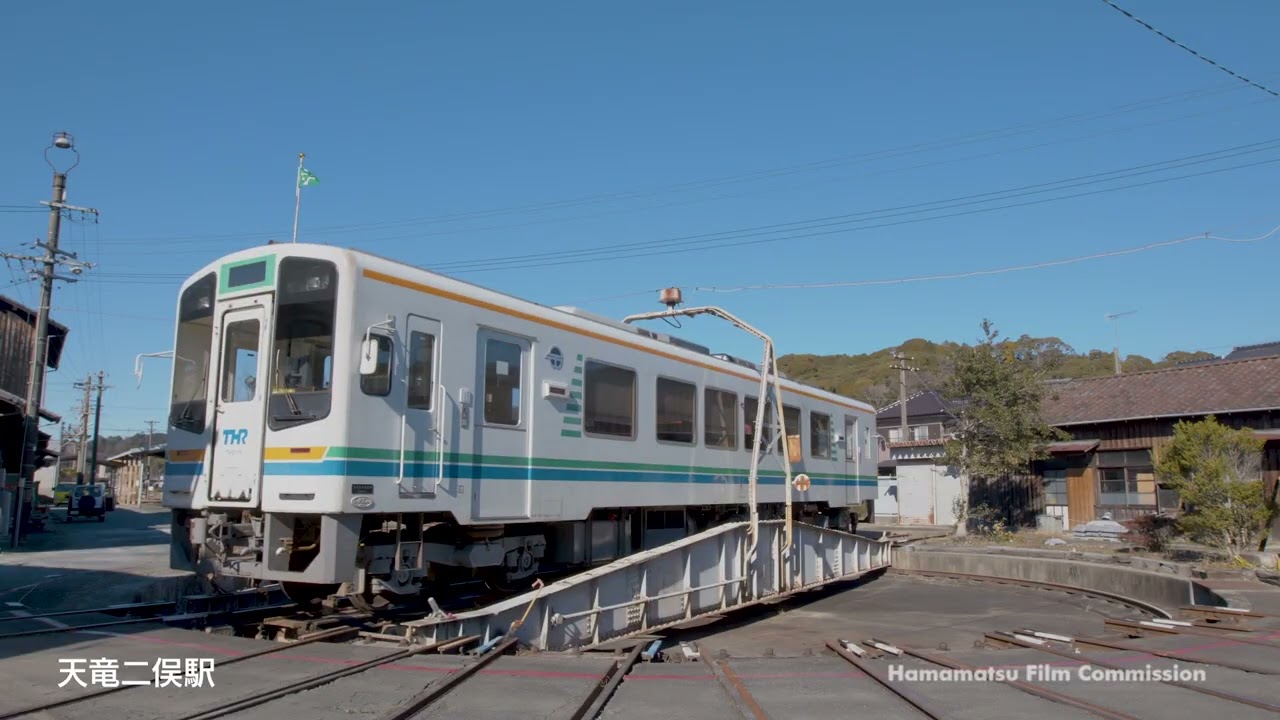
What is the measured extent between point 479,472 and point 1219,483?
593 inches

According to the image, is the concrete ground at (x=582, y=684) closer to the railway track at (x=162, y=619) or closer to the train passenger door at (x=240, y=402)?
the railway track at (x=162, y=619)

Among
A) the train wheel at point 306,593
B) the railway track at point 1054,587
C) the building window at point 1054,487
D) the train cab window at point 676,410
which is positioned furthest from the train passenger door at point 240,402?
the building window at point 1054,487

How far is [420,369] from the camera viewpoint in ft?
26.7

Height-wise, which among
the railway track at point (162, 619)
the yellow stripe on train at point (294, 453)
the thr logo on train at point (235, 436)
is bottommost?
the railway track at point (162, 619)

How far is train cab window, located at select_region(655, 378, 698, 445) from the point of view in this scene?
11.6 meters

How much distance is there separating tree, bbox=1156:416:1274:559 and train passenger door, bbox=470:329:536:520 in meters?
14.3

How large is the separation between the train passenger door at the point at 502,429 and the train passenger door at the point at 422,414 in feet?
1.71

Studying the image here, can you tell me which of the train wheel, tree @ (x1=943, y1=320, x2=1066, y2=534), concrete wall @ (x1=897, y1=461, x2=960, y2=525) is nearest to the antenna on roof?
the train wheel

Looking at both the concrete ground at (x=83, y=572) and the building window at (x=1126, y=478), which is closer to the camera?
the concrete ground at (x=83, y=572)

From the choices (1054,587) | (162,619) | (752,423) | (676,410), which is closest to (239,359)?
(162,619)

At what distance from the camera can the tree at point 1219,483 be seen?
53.8ft

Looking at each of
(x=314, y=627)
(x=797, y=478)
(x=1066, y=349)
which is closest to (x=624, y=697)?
(x=314, y=627)

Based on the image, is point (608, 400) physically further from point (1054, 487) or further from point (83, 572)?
point (1054, 487)

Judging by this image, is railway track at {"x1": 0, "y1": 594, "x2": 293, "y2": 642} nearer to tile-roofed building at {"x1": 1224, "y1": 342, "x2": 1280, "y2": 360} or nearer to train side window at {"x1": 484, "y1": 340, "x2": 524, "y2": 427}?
train side window at {"x1": 484, "y1": 340, "x2": 524, "y2": 427}
